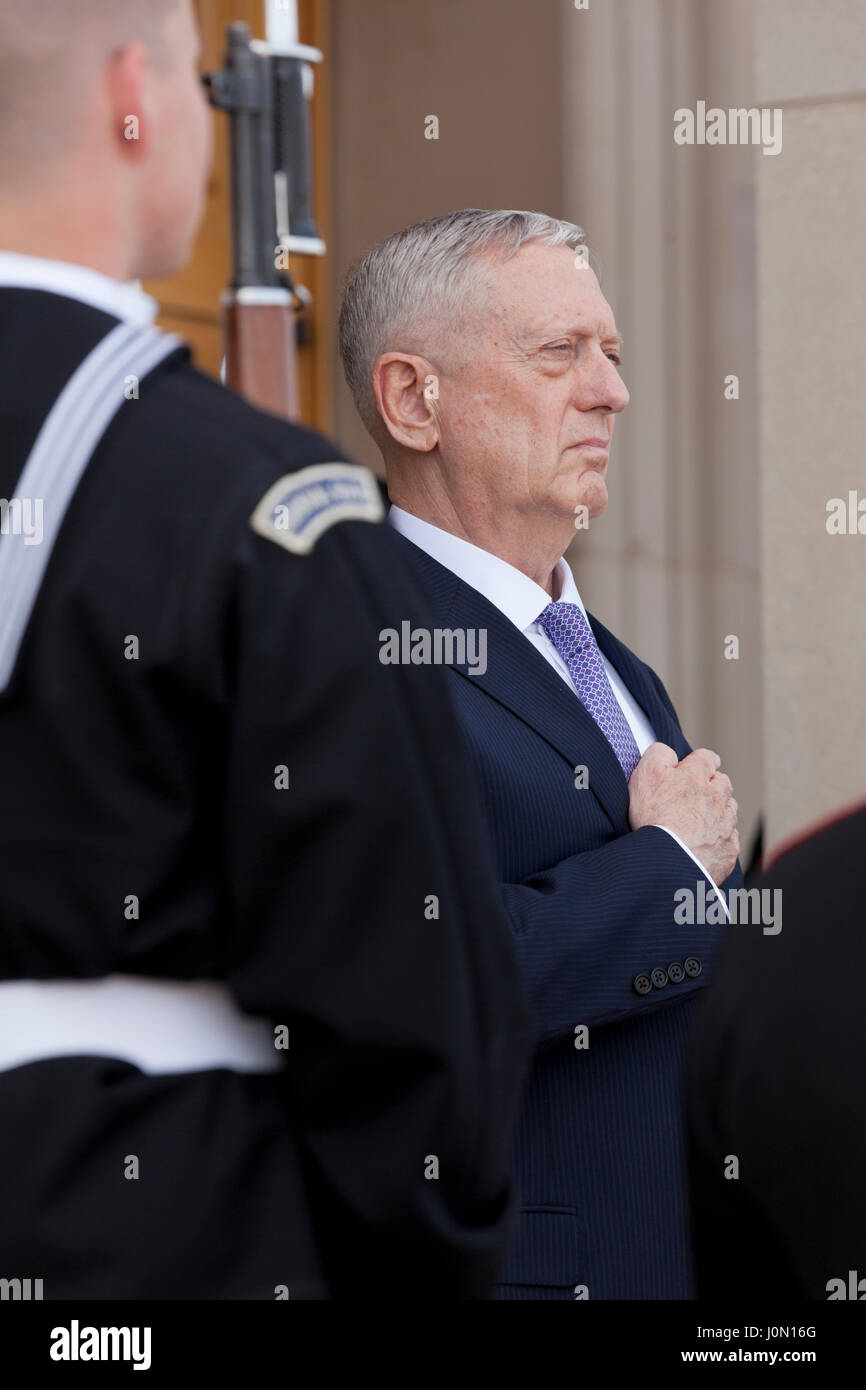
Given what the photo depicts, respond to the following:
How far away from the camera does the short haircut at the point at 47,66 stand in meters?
1.23

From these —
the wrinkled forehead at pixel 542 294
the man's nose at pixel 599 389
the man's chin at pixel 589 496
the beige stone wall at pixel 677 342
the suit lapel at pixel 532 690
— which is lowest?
the suit lapel at pixel 532 690

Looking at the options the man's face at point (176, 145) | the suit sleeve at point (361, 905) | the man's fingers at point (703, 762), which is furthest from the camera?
the man's fingers at point (703, 762)

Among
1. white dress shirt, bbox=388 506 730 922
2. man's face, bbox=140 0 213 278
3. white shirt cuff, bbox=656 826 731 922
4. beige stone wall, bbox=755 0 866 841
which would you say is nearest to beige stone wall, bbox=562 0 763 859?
beige stone wall, bbox=755 0 866 841

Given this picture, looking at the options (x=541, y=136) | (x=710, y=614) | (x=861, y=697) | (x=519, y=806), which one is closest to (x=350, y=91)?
(x=541, y=136)

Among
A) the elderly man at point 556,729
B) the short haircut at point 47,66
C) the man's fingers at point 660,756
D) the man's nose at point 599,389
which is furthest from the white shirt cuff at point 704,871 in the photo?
the short haircut at point 47,66

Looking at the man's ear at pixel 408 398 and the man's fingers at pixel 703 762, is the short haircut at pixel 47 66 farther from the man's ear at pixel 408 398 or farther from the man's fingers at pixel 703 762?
the man's fingers at pixel 703 762

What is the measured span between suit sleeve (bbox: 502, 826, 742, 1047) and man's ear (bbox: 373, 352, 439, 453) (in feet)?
2.00

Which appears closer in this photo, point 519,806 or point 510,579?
point 519,806

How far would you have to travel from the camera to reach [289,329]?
7.26 ft

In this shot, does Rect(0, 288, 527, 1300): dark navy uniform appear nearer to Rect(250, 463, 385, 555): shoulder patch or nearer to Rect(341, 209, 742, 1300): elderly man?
Rect(250, 463, 385, 555): shoulder patch

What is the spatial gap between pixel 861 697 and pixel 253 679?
2747mm

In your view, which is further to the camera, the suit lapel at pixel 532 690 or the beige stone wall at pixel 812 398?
the beige stone wall at pixel 812 398

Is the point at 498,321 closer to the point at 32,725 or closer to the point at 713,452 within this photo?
the point at 32,725

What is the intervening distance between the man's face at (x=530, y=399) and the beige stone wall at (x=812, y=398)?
1.54m
